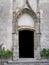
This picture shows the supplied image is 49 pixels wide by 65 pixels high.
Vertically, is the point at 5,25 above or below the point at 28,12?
below

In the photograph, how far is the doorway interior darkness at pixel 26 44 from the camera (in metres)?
22.5

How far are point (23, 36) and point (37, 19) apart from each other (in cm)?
140

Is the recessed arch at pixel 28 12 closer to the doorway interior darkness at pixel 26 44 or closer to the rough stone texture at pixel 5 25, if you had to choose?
the rough stone texture at pixel 5 25

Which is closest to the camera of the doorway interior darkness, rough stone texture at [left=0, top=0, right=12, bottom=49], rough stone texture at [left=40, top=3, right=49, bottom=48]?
rough stone texture at [left=0, top=0, right=12, bottom=49]

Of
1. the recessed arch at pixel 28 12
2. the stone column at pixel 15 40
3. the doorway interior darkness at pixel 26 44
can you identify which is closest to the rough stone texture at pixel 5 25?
the stone column at pixel 15 40

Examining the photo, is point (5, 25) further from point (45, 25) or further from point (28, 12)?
point (45, 25)

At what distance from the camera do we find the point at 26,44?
22.9 m

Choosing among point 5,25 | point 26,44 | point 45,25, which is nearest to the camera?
point 5,25

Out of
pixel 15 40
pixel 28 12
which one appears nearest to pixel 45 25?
pixel 28 12

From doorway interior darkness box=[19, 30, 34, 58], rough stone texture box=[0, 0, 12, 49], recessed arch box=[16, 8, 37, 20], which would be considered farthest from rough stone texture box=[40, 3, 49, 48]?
rough stone texture box=[0, 0, 12, 49]

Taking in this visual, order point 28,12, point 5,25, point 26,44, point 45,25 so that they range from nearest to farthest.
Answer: point 5,25 → point 28,12 → point 45,25 → point 26,44

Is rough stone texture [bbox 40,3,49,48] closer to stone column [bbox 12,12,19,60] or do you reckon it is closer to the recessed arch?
the recessed arch

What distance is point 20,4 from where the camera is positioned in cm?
2181

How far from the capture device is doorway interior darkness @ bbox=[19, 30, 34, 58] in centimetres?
2245
